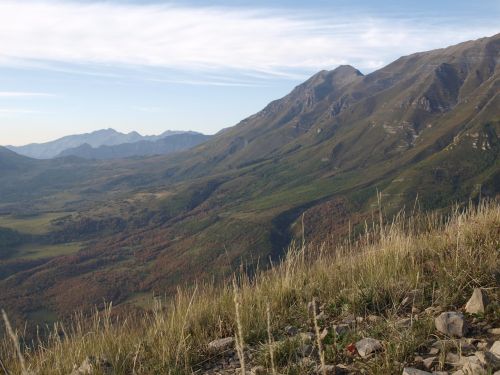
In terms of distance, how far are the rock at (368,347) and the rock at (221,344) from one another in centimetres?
186

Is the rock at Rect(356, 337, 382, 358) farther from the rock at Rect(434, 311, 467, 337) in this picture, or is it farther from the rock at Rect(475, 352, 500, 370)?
the rock at Rect(475, 352, 500, 370)

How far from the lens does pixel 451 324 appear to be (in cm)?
522

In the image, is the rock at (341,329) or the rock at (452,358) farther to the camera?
the rock at (341,329)

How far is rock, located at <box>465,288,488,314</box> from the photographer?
551cm

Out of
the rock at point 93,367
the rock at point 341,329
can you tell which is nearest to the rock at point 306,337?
the rock at point 341,329

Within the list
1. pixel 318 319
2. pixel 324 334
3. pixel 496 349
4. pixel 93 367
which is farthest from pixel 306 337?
pixel 93 367

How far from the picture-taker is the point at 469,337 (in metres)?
5.19

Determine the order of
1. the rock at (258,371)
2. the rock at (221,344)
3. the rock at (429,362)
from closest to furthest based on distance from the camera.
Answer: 1. the rock at (429,362)
2. the rock at (258,371)
3. the rock at (221,344)

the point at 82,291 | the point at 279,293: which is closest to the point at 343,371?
the point at 279,293

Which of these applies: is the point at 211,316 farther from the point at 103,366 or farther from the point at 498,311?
the point at 498,311

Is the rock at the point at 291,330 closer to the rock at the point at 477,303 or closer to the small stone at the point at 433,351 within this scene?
the small stone at the point at 433,351

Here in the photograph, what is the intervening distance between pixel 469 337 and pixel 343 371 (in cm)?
166

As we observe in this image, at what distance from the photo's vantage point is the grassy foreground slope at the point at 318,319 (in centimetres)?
523

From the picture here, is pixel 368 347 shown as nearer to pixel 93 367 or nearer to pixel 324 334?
pixel 324 334
